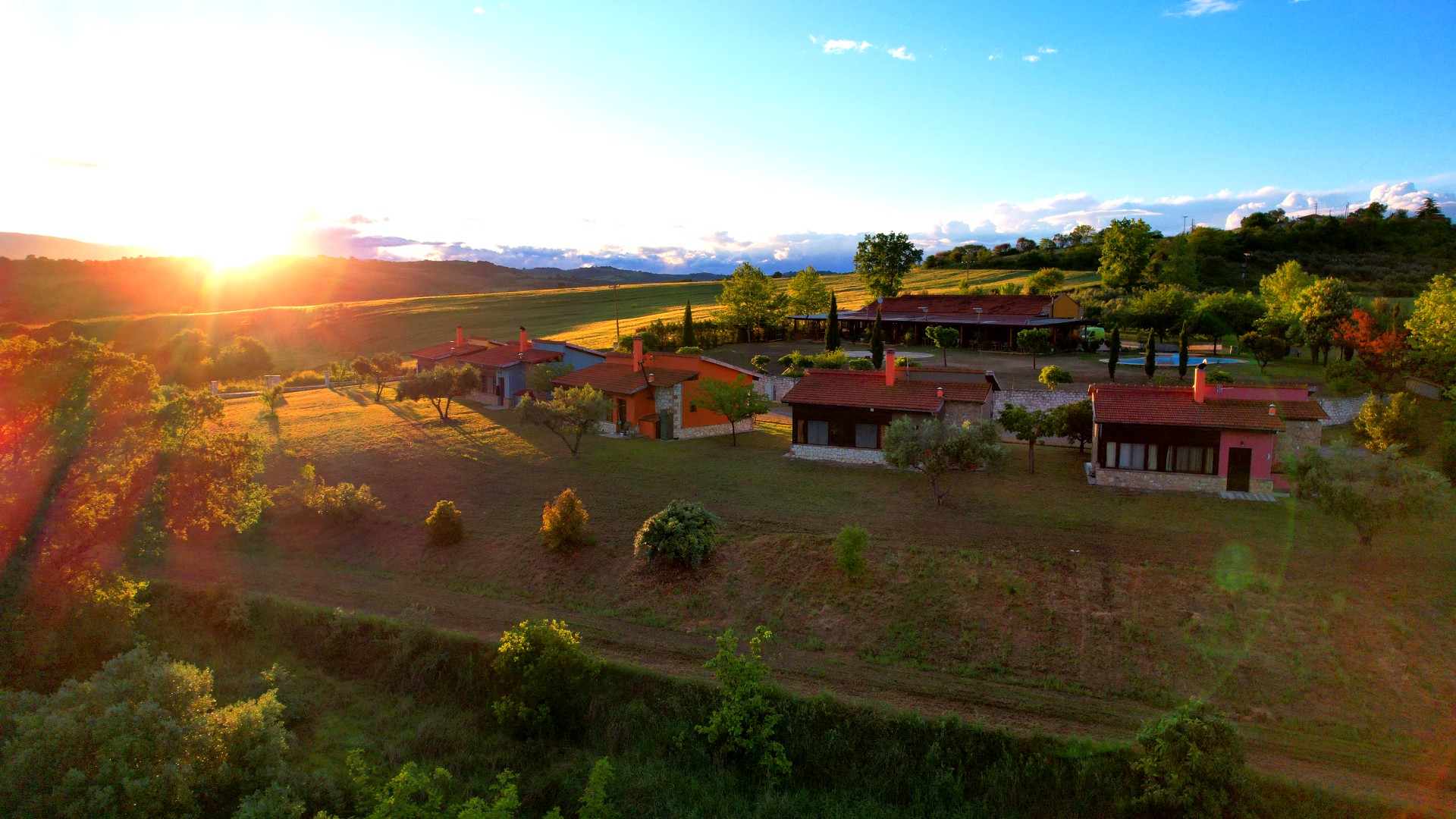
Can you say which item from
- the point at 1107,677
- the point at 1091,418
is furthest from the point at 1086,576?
the point at 1091,418

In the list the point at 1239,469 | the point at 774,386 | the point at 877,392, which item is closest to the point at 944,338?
the point at 774,386

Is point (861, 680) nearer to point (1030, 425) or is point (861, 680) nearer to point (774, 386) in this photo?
point (1030, 425)

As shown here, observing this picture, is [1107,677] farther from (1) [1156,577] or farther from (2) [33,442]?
(2) [33,442]

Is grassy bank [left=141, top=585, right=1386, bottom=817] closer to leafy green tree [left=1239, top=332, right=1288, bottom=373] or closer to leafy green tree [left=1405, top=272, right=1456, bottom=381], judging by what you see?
leafy green tree [left=1405, top=272, right=1456, bottom=381]

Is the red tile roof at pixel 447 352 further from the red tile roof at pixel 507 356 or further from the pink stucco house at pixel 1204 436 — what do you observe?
the pink stucco house at pixel 1204 436

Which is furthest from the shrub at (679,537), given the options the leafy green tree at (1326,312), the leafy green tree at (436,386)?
the leafy green tree at (1326,312)

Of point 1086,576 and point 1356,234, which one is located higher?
point 1356,234
